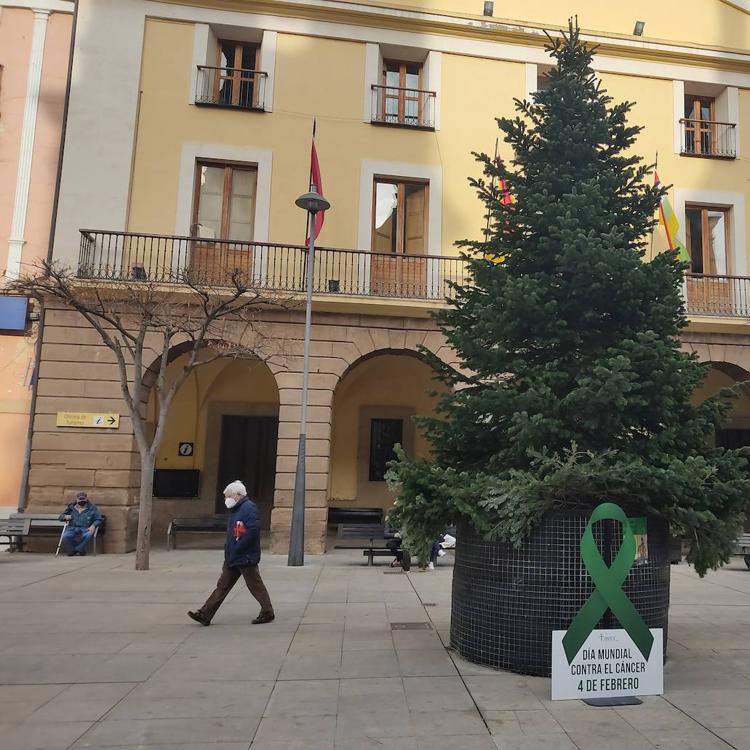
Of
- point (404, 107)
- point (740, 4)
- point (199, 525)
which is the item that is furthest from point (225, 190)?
point (740, 4)

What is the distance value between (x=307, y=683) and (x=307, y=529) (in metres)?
8.76

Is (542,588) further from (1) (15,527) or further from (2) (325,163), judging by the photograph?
(2) (325,163)

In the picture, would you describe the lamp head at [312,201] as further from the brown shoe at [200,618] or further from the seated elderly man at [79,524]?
the brown shoe at [200,618]

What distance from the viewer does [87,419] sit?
46.0 ft

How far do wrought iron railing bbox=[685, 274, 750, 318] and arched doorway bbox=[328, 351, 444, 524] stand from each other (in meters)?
6.90

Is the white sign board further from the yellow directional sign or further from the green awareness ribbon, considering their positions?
the yellow directional sign

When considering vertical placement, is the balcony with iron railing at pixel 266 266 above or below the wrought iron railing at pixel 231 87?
below

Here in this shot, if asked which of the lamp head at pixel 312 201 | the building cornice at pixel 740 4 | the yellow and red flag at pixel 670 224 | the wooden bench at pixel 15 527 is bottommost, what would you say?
the wooden bench at pixel 15 527

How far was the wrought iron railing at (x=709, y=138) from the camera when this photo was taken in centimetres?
1697

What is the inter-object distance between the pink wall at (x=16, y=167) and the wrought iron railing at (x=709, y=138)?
49.9 ft

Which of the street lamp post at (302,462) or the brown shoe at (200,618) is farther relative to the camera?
the street lamp post at (302,462)

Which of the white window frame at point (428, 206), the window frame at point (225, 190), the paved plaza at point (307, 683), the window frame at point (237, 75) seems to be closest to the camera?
the paved plaza at point (307, 683)

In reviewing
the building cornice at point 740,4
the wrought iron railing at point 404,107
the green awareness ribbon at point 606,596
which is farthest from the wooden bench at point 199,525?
the building cornice at point 740,4

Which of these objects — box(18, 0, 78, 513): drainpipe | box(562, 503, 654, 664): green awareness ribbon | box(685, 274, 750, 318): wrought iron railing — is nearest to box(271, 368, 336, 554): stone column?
box(18, 0, 78, 513): drainpipe
